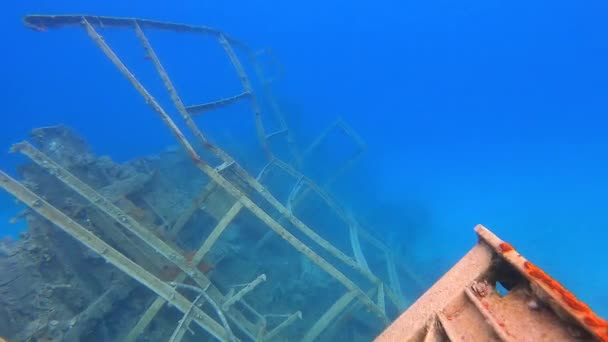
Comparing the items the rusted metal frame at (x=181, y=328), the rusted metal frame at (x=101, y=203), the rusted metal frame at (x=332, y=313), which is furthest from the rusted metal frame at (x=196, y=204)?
the rusted metal frame at (x=332, y=313)

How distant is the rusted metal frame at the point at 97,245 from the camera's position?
4031 millimetres

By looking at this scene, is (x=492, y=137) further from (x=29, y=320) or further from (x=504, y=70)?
(x=29, y=320)

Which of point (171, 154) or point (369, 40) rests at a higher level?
point (369, 40)

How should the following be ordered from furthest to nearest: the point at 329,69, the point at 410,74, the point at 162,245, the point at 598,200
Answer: the point at 410,74 → the point at 329,69 → the point at 598,200 → the point at 162,245

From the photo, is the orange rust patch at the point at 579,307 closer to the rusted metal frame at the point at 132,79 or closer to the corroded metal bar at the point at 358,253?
the rusted metal frame at the point at 132,79

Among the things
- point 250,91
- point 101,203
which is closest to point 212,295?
point 101,203

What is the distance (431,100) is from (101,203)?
252 feet

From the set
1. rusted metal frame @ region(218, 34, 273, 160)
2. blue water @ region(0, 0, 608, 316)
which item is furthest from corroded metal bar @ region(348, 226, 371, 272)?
blue water @ region(0, 0, 608, 316)

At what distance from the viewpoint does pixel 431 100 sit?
7181 cm

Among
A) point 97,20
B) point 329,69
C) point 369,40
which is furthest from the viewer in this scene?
point 369,40

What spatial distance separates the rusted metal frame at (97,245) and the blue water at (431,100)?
37.2ft

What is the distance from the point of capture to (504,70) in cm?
8388

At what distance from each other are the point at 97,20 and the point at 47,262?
4.69 metres

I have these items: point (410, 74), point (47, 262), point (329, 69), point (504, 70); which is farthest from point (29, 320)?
point (504, 70)
